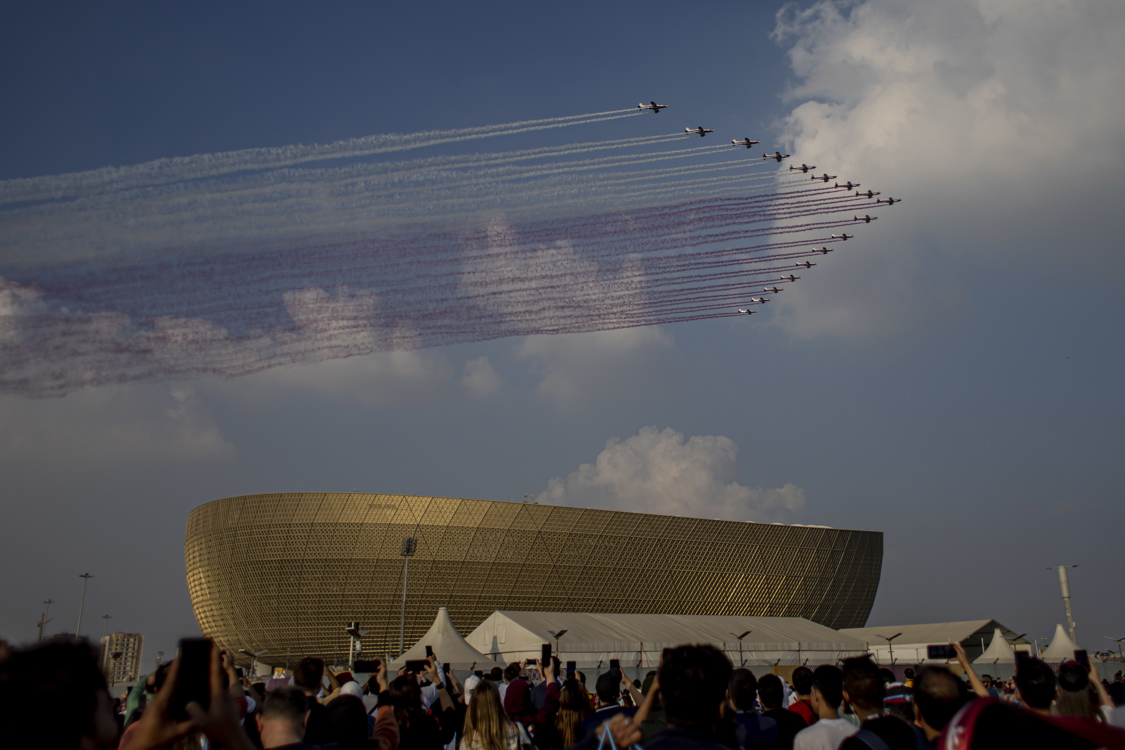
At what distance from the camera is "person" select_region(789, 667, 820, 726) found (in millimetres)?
7328

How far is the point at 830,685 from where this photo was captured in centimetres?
580

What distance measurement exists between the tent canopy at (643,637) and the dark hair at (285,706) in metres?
38.6

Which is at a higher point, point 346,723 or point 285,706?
point 285,706

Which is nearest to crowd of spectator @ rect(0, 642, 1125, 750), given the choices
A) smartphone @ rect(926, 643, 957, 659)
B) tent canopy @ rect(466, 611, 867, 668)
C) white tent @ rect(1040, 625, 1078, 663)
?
smartphone @ rect(926, 643, 957, 659)

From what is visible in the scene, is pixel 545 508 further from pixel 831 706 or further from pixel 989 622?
pixel 831 706

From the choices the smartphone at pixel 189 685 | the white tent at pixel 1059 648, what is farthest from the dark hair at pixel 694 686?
the white tent at pixel 1059 648

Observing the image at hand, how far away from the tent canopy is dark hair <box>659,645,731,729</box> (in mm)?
39542

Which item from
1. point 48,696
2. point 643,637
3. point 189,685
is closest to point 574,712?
point 189,685

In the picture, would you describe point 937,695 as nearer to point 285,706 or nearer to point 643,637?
point 285,706

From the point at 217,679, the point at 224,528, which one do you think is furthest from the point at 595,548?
the point at 217,679

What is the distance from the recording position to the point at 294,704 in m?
4.40

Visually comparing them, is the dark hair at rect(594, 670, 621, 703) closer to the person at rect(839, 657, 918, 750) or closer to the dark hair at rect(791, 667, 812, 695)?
the dark hair at rect(791, 667, 812, 695)

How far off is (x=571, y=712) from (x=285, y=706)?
3.31 metres

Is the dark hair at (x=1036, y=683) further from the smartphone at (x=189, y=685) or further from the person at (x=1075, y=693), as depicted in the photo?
the smartphone at (x=189, y=685)
